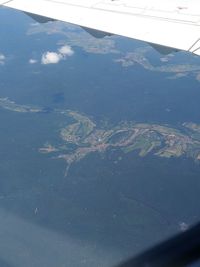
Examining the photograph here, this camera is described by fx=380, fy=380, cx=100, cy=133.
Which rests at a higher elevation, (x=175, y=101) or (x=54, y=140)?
(x=175, y=101)

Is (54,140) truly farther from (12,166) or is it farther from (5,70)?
(5,70)

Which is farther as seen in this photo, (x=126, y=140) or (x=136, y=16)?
(x=126, y=140)

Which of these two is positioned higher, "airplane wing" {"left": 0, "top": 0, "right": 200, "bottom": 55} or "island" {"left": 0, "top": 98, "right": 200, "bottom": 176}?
"airplane wing" {"left": 0, "top": 0, "right": 200, "bottom": 55}

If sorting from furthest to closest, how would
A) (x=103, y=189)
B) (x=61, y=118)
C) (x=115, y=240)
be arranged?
(x=61, y=118), (x=103, y=189), (x=115, y=240)

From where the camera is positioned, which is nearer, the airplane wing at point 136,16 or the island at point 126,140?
the airplane wing at point 136,16

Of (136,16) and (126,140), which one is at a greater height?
(136,16)

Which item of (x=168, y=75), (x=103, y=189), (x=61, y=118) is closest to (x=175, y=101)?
(x=168, y=75)

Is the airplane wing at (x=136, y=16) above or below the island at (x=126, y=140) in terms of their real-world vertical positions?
above

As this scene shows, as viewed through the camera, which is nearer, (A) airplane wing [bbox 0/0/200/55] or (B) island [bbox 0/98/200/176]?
(A) airplane wing [bbox 0/0/200/55]
